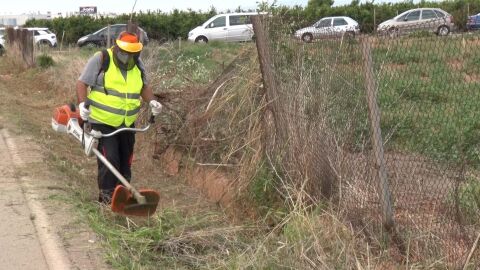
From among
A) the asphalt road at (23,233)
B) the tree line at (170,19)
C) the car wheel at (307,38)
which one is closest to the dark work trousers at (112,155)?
the asphalt road at (23,233)

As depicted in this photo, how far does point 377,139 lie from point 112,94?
259 cm

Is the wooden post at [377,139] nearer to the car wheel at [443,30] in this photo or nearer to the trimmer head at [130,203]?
the car wheel at [443,30]

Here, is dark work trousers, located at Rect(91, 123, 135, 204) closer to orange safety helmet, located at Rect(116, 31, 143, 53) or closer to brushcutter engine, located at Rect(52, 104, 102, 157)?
brushcutter engine, located at Rect(52, 104, 102, 157)

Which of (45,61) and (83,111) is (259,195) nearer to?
(83,111)

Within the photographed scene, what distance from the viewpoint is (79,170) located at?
26.0 feet

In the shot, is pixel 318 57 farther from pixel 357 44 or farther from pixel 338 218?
pixel 338 218

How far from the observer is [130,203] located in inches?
209

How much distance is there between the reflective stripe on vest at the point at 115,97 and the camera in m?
5.79

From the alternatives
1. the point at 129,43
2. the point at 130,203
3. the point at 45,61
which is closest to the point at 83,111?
the point at 129,43

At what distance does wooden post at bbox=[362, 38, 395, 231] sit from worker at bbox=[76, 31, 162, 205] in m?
2.23

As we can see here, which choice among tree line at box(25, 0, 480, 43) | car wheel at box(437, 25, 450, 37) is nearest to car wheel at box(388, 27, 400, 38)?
car wheel at box(437, 25, 450, 37)

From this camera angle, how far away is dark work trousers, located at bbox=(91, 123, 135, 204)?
598cm

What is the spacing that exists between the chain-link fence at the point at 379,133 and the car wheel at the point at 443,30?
42 millimetres

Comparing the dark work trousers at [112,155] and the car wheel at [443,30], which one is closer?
the car wheel at [443,30]
